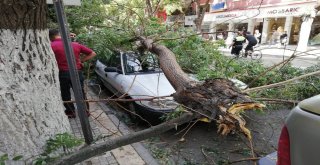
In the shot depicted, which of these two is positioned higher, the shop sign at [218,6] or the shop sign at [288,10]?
the shop sign at [218,6]

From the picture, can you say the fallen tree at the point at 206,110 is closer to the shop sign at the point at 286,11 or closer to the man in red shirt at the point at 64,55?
the man in red shirt at the point at 64,55

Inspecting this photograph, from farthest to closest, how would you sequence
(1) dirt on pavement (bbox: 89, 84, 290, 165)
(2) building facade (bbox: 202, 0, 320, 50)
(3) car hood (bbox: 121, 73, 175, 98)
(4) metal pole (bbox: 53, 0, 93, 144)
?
(2) building facade (bbox: 202, 0, 320, 50)
(3) car hood (bbox: 121, 73, 175, 98)
(1) dirt on pavement (bbox: 89, 84, 290, 165)
(4) metal pole (bbox: 53, 0, 93, 144)

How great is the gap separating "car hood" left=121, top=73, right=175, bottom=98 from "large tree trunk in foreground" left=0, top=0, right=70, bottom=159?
213 cm

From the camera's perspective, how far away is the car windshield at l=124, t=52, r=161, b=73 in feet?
19.0

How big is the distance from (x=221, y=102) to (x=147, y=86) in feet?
8.96

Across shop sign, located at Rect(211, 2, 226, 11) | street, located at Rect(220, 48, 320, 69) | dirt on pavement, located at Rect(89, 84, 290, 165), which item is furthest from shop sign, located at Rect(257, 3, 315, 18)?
dirt on pavement, located at Rect(89, 84, 290, 165)

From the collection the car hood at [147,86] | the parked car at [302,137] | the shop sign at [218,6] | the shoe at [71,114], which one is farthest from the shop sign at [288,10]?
the parked car at [302,137]

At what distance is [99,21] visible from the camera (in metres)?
6.89

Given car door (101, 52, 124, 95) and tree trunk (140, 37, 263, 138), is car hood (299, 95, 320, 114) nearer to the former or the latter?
tree trunk (140, 37, 263, 138)

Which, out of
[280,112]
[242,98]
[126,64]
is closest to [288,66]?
[280,112]

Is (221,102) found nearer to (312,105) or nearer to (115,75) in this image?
(312,105)

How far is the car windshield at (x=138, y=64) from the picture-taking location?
580cm

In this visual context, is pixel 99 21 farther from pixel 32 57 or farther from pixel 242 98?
pixel 242 98

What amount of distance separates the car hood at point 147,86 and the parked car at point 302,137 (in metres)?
3.25
